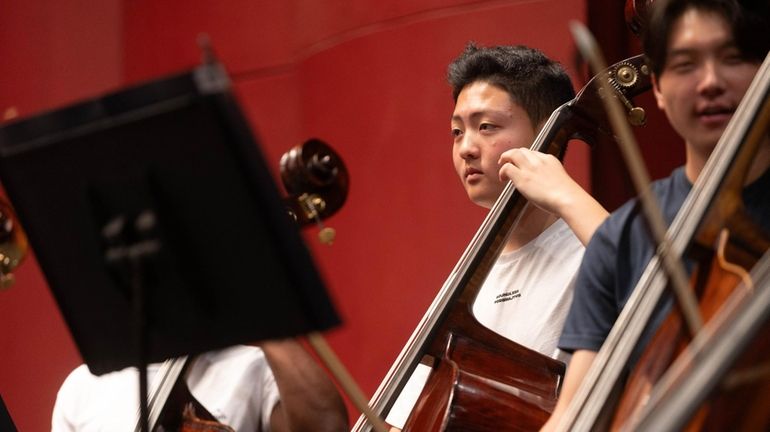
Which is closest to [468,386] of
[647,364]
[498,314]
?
[498,314]

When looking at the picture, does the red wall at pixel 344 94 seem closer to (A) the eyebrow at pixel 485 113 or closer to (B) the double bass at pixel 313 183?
(B) the double bass at pixel 313 183

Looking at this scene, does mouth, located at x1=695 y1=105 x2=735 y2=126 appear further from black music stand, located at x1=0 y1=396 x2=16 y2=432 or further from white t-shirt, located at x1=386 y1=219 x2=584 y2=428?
black music stand, located at x1=0 y1=396 x2=16 y2=432

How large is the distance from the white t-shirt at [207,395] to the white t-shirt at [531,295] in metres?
0.26

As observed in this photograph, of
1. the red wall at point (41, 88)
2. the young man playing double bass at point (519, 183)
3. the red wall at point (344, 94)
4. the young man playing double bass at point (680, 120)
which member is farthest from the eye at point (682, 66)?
the red wall at point (41, 88)

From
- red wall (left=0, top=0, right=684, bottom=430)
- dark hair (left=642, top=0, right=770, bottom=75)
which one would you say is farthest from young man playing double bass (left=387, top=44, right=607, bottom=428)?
red wall (left=0, top=0, right=684, bottom=430)

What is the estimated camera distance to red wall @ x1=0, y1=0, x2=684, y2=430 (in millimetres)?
2893

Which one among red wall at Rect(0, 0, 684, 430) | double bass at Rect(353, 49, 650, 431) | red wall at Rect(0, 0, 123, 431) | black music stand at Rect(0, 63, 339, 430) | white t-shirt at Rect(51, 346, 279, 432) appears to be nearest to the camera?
black music stand at Rect(0, 63, 339, 430)

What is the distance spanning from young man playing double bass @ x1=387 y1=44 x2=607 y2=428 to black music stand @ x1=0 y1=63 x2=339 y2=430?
68cm

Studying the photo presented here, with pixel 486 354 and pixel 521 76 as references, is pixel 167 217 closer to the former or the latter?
pixel 486 354

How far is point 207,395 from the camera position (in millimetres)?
2031

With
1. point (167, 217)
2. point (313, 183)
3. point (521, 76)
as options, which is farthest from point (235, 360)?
point (167, 217)

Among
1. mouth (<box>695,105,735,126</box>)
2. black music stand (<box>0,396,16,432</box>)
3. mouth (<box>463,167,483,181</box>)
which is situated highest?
mouth (<box>695,105,735,126</box>)

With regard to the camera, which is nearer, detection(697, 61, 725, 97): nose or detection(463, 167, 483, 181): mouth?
detection(697, 61, 725, 97): nose

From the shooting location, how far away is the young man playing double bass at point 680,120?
1308 mm
